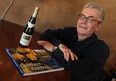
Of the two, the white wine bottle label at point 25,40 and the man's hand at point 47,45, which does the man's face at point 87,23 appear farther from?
the white wine bottle label at point 25,40

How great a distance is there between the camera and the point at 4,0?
180 cm

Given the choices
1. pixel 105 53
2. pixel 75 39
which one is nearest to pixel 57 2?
pixel 75 39

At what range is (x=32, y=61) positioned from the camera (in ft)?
3.54

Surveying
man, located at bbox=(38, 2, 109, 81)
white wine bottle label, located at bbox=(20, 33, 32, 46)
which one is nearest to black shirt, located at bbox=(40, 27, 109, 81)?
man, located at bbox=(38, 2, 109, 81)

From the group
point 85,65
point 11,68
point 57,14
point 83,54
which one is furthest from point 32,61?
point 57,14

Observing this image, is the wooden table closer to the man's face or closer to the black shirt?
the black shirt

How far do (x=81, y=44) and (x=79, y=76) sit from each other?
0.36 m

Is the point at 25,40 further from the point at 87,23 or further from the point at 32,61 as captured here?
the point at 87,23

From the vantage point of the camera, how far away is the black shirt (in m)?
1.20

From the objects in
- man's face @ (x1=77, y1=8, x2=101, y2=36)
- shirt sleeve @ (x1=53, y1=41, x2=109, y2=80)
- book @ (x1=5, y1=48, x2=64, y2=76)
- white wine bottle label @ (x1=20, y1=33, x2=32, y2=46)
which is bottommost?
shirt sleeve @ (x1=53, y1=41, x2=109, y2=80)

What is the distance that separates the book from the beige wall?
0.71 meters

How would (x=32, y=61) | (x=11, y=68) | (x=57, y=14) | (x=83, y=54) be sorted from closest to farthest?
(x=11, y=68) → (x=32, y=61) → (x=83, y=54) → (x=57, y=14)

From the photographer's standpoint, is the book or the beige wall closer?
the book

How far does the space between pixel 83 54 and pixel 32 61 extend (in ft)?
1.57
